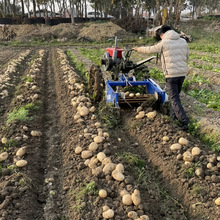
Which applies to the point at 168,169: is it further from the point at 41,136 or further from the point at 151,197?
the point at 41,136

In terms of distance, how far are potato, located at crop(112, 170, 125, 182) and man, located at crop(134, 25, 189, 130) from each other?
2.24 meters

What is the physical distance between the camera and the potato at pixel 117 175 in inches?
138

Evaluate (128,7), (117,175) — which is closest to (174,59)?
(117,175)

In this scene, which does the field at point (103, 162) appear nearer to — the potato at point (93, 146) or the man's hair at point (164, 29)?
the potato at point (93, 146)

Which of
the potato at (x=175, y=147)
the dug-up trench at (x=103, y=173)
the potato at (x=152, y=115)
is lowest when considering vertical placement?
the dug-up trench at (x=103, y=173)

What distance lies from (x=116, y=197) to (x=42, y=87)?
5.91m

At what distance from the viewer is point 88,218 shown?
301 centimetres

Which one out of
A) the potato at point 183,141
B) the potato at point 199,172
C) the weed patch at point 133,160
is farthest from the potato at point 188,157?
the weed patch at point 133,160

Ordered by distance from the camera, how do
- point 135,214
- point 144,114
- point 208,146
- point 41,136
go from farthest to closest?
point 144,114
point 41,136
point 208,146
point 135,214

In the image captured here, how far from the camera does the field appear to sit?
3.21 m

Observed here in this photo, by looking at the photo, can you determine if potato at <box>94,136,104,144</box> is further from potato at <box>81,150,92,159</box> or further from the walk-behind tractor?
the walk-behind tractor

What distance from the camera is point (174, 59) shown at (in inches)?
208

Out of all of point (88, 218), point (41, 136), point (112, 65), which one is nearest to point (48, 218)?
point (88, 218)

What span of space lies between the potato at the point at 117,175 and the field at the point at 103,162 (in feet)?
0.07
